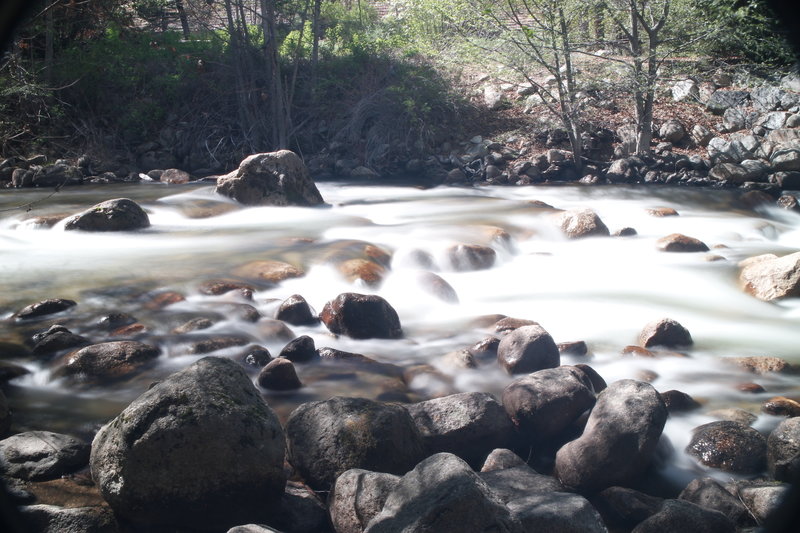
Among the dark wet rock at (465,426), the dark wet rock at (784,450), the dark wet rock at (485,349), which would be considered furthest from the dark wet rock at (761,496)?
the dark wet rock at (485,349)

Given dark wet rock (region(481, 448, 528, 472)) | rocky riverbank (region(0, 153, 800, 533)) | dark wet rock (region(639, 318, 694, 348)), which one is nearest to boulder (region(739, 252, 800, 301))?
dark wet rock (region(639, 318, 694, 348))

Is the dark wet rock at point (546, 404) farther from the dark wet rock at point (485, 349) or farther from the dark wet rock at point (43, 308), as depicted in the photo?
the dark wet rock at point (43, 308)

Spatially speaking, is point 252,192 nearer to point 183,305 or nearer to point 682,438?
point 183,305

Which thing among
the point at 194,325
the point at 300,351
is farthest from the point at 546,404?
the point at 194,325

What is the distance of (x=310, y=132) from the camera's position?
19500 mm

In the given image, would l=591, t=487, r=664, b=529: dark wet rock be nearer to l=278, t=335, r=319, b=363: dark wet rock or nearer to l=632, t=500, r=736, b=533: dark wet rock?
l=632, t=500, r=736, b=533: dark wet rock

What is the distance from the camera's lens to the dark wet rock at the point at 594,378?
18.7 ft

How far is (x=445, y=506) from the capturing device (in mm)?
2967

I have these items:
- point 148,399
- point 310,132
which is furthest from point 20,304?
point 310,132

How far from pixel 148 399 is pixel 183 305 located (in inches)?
157

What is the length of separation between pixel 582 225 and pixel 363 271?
14.7ft

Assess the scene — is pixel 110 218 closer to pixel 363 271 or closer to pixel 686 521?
pixel 363 271

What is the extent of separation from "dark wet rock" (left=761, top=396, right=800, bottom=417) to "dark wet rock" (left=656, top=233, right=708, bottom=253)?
571cm

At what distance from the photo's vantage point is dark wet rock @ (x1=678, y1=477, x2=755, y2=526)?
3.77 meters
